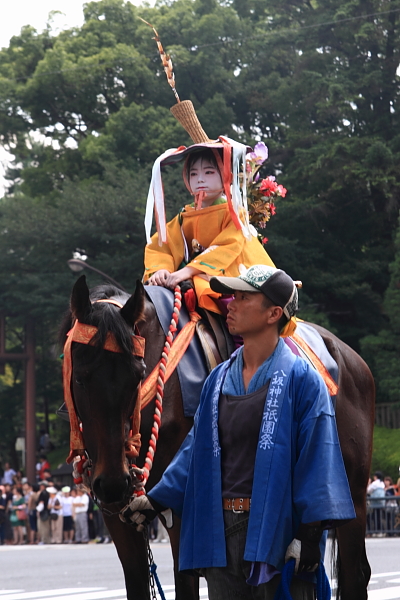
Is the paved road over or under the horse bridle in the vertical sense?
under

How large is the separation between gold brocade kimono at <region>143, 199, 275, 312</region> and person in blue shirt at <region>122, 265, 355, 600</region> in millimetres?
2186

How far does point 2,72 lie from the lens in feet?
128

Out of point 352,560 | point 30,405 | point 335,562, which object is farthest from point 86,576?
point 30,405

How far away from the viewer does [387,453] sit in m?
24.7

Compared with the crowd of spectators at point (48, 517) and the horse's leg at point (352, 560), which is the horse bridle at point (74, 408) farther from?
the crowd of spectators at point (48, 517)

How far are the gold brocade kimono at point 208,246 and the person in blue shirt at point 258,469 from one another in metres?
2.19

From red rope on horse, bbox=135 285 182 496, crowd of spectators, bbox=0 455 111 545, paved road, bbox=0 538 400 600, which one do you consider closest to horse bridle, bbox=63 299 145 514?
red rope on horse, bbox=135 285 182 496

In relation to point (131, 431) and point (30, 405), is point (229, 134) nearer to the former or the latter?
point (30, 405)

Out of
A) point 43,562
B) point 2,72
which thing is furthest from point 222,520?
point 2,72

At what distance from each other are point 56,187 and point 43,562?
24947mm

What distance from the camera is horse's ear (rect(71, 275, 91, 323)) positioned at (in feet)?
17.4

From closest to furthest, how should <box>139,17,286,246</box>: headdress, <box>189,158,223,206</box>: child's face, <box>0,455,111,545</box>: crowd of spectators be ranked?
<box>139,17,286,246</box>: headdress → <box>189,158,223,206</box>: child's face → <box>0,455,111,545</box>: crowd of spectators

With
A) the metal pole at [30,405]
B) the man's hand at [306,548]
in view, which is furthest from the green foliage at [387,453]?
the man's hand at [306,548]

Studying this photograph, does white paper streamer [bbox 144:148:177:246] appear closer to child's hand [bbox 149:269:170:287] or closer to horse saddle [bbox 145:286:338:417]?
child's hand [bbox 149:269:170:287]
